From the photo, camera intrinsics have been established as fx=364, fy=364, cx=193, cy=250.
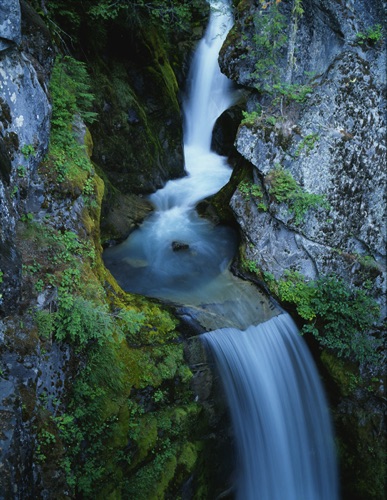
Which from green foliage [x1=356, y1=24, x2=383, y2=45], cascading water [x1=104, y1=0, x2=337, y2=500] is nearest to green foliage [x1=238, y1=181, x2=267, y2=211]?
cascading water [x1=104, y1=0, x2=337, y2=500]

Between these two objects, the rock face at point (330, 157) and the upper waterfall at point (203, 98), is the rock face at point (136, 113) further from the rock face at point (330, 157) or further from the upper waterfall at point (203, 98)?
the rock face at point (330, 157)

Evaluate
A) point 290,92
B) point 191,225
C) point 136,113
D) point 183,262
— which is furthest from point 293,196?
point 136,113

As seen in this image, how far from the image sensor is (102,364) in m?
5.21

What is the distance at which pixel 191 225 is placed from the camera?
10.1 meters

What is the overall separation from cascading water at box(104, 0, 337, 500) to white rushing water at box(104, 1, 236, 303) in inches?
1.1

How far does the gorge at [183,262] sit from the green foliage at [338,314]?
48 mm

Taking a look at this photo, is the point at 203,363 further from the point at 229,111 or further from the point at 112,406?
the point at 229,111

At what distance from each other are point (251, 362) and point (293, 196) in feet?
11.8

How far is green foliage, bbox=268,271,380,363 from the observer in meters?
7.63

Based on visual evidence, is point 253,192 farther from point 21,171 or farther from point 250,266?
point 21,171

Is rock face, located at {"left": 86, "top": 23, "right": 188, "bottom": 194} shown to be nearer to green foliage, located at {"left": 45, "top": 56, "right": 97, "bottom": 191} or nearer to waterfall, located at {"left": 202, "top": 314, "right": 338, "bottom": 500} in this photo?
green foliage, located at {"left": 45, "top": 56, "right": 97, "bottom": 191}

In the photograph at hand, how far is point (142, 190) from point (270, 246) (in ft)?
14.9

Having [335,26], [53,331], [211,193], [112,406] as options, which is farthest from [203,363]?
[335,26]

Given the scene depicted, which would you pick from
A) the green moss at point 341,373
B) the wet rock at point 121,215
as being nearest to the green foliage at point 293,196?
the green moss at point 341,373
